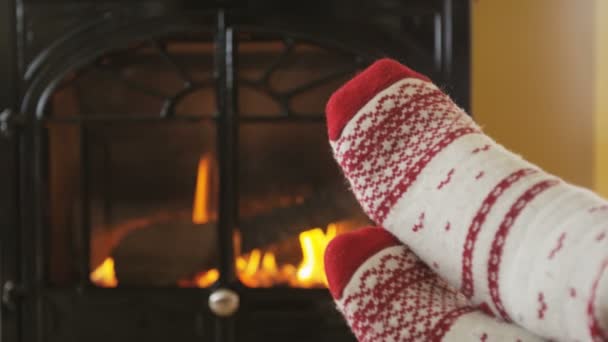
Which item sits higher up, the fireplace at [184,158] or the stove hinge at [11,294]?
the fireplace at [184,158]

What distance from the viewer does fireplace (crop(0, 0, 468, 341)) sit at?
3.82 ft

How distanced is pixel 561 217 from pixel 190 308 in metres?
0.76

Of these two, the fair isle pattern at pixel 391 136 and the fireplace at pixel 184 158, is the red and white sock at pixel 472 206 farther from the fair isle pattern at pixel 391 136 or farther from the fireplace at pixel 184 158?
the fireplace at pixel 184 158

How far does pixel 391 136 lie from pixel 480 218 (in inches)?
6.7

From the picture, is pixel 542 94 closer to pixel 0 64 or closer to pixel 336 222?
pixel 336 222

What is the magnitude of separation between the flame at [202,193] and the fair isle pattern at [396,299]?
0.49 meters

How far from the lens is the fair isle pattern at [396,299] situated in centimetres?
71

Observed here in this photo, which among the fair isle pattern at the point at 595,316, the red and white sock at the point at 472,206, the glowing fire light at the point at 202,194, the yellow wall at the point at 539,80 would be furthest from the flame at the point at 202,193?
the fair isle pattern at the point at 595,316

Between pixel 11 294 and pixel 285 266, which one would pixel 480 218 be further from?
pixel 11 294

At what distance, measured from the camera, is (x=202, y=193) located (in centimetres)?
121

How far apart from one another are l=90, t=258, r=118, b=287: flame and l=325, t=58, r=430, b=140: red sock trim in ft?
1.90

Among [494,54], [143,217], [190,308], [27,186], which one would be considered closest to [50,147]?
[27,186]

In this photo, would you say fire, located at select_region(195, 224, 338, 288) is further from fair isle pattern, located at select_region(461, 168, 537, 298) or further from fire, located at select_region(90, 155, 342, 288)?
fair isle pattern, located at select_region(461, 168, 537, 298)

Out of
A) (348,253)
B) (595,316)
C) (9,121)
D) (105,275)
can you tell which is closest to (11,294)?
(105,275)
